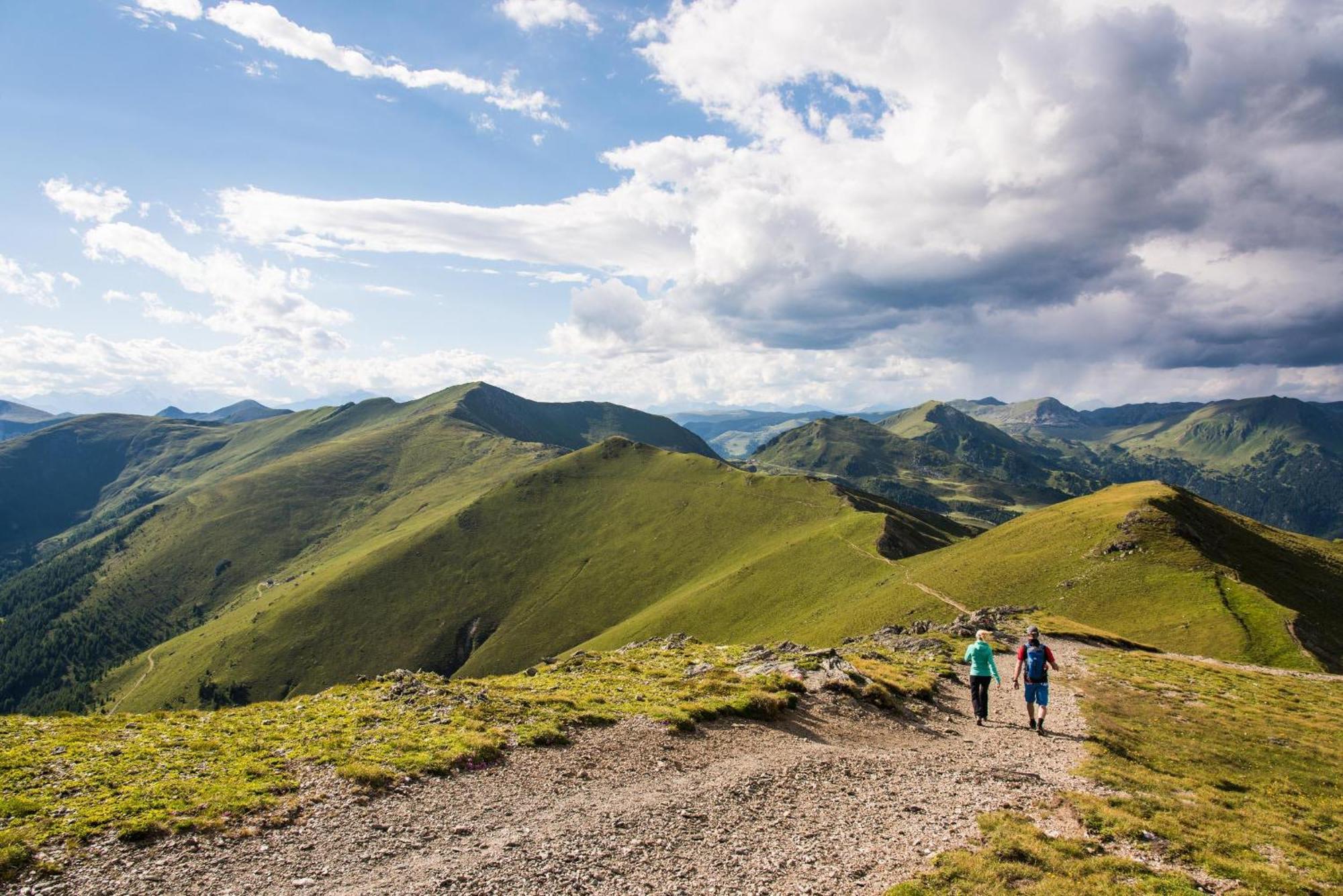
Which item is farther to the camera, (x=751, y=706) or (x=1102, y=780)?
(x=751, y=706)

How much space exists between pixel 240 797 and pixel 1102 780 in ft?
97.1

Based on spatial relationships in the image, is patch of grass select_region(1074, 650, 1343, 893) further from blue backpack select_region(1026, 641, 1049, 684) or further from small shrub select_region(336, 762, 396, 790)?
small shrub select_region(336, 762, 396, 790)

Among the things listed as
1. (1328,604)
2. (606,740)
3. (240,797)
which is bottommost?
(1328,604)

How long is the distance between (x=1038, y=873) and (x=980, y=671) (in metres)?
16.7

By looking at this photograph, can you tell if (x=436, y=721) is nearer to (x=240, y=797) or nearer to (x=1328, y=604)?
(x=240, y=797)

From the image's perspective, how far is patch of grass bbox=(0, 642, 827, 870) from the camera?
17.3 meters

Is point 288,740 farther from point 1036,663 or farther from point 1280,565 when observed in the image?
point 1280,565

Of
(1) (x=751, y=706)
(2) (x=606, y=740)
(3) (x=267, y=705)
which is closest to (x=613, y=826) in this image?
(2) (x=606, y=740)

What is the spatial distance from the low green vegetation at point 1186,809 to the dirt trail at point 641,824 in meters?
1.51

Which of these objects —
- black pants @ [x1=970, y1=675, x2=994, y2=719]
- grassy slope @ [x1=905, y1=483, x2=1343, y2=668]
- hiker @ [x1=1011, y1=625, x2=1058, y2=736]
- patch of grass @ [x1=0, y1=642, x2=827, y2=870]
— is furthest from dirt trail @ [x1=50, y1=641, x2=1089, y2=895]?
grassy slope @ [x1=905, y1=483, x2=1343, y2=668]

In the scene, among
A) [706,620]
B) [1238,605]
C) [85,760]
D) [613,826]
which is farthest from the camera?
[706,620]

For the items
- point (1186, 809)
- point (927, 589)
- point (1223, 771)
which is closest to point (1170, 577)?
point (927, 589)

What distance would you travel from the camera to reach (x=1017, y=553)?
113250 mm

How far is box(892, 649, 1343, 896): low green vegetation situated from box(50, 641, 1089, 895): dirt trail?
151 cm
